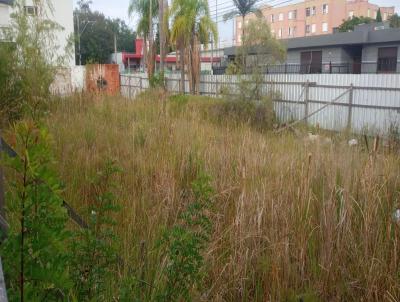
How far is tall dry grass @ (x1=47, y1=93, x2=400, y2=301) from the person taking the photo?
213cm

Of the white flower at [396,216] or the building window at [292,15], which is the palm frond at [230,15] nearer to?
the building window at [292,15]

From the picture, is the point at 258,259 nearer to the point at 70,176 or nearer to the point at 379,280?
the point at 379,280

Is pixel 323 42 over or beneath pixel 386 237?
over

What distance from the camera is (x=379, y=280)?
2090mm

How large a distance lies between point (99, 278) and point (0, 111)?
490 centimetres

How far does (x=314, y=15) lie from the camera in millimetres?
73438

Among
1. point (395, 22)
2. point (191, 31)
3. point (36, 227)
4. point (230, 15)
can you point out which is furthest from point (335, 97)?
point (230, 15)

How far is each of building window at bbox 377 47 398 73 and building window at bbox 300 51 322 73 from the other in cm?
392

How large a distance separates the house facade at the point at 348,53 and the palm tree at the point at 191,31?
16.7 ft

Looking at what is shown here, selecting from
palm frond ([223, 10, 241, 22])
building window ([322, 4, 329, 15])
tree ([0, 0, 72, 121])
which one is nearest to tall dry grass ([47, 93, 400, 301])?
tree ([0, 0, 72, 121])

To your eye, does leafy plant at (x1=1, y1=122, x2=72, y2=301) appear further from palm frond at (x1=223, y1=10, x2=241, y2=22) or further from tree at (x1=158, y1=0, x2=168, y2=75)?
palm frond at (x1=223, y1=10, x2=241, y2=22)

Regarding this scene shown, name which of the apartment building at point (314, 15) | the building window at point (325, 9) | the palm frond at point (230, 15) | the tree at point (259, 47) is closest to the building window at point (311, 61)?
the tree at point (259, 47)

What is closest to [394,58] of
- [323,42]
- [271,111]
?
[323,42]

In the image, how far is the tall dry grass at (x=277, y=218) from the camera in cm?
213
